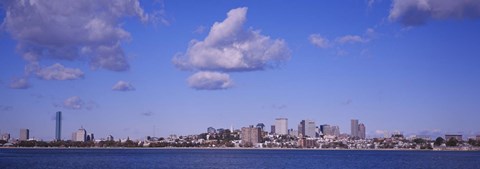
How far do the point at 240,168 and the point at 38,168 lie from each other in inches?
1094

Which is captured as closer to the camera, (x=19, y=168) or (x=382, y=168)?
(x=19, y=168)

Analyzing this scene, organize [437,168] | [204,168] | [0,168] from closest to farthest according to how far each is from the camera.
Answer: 1. [0,168]
2. [204,168]
3. [437,168]

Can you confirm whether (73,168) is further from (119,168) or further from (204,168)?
(204,168)

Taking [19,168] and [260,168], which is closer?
[19,168]

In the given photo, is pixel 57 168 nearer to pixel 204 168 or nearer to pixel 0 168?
pixel 0 168

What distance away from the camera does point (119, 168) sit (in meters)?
86.6

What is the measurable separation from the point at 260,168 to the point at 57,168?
28160mm

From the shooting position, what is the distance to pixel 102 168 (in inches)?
3401

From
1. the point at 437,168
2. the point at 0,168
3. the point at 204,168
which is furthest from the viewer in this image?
the point at 437,168

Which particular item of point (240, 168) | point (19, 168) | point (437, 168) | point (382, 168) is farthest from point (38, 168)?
point (437, 168)

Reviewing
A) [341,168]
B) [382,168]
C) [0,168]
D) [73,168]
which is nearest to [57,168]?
[73,168]

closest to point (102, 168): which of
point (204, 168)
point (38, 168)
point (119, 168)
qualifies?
point (119, 168)

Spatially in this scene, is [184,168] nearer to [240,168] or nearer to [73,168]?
[240,168]

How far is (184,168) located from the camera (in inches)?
3529
